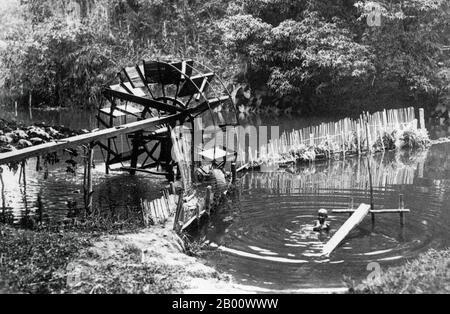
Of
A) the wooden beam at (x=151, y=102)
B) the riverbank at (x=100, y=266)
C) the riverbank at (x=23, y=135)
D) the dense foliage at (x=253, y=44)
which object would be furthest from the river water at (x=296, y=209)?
the dense foliage at (x=253, y=44)

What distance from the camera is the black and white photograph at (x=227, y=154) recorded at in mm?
8500

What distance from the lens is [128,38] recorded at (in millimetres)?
40219

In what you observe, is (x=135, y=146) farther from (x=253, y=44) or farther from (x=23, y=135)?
(x=253, y=44)

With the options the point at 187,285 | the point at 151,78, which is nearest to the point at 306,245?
the point at 187,285

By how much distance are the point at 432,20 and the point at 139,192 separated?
2176 cm

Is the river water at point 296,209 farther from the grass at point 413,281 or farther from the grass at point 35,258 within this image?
the grass at point 35,258

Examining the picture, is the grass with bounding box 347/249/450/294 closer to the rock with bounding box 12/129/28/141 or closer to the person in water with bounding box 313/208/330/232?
the person in water with bounding box 313/208/330/232

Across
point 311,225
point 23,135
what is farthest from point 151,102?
point 311,225

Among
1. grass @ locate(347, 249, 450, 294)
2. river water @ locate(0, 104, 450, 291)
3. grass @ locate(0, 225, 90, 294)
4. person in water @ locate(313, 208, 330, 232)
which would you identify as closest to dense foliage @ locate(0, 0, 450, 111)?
river water @ locate(0, 104, 450, 291)

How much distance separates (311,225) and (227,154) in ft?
18.9

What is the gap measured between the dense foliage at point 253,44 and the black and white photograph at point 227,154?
12 cm

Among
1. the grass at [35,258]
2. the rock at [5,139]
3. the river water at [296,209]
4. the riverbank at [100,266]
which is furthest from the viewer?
the rock at [5,139]

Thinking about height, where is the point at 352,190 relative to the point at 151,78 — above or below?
below
